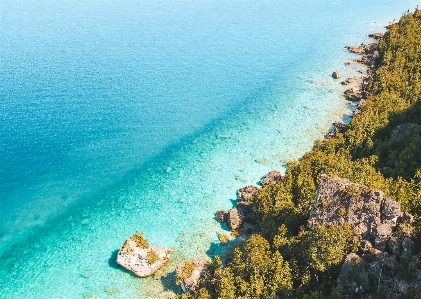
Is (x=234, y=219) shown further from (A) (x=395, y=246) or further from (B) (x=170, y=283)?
(A) (x=395, y=246)

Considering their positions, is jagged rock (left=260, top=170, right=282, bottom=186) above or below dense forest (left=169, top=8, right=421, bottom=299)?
below

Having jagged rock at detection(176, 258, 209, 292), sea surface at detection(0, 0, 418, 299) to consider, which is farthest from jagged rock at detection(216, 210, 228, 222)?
jagged rock at detection(176, 258, 209, 292)

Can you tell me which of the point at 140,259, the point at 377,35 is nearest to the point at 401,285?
the point at 140,259

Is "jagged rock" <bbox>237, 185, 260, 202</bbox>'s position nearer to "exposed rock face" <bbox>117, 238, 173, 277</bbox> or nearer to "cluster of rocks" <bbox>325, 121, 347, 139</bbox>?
"exposed rock face" <bbox>117, 238, 173, 277</bbox>

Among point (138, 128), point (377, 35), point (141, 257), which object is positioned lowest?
point (141, 257)

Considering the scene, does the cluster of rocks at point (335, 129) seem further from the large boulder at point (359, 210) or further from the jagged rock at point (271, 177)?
the large boulder at point (359, 210)

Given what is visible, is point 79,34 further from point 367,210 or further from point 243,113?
point 367,210
